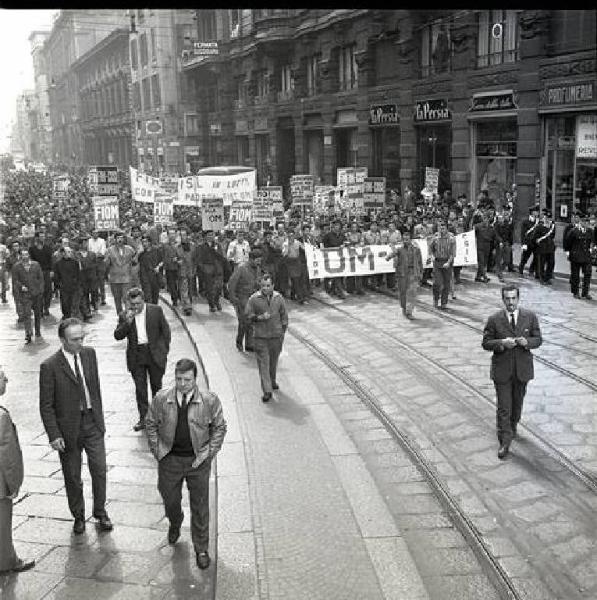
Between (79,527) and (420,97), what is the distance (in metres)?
24.5

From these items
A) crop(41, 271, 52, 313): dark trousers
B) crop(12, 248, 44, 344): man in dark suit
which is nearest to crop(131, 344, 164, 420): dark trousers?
crop(12, 248, 44, 344): man in dark suit

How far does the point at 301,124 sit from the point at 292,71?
266 cm

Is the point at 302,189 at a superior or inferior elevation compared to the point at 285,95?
inferior

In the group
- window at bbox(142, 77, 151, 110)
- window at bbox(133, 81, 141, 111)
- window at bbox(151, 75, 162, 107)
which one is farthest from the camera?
window at bbox(133, 81, 141, 111)

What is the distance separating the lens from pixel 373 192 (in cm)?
1986

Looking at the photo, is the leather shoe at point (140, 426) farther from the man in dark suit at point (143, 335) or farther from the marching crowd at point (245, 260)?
the marching crowd at point (245, 260)

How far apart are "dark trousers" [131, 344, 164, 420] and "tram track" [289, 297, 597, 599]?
2.63 m

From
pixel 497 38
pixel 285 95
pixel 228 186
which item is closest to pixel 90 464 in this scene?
pixel 228 186

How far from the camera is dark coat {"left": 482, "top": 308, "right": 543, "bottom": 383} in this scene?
7.54 m

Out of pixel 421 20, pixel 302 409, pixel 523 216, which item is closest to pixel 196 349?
pixel 302 409

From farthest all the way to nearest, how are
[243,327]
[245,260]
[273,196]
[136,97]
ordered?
[136,97], [273,196], [245,260], [243,327]

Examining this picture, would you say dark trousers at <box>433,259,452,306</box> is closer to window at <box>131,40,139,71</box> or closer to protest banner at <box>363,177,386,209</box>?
protest banner at <box>363,177,386,209</box>

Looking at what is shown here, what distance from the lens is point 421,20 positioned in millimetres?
26688

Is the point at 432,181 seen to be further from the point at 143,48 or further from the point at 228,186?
the point at 143,48
